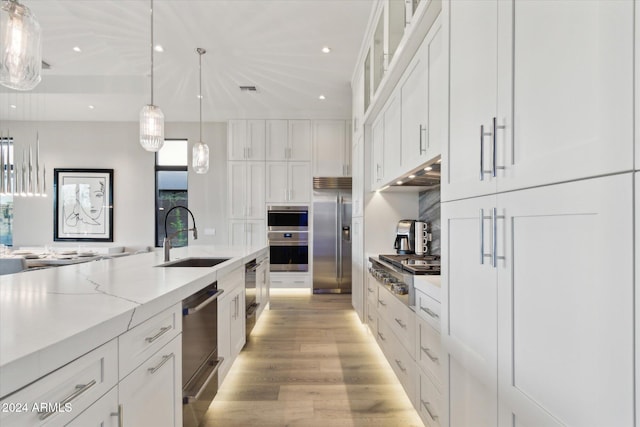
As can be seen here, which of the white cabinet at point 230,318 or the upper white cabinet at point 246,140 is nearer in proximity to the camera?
the white cabinet at point 230,318

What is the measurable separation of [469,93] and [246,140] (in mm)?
4809

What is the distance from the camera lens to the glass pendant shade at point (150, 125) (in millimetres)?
2574

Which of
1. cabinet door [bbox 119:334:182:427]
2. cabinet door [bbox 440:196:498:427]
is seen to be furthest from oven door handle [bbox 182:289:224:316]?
cabinet door [bbox 440:196:498:427]

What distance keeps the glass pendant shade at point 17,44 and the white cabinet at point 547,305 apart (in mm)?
2143

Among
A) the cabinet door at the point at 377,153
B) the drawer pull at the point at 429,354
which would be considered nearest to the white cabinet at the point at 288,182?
the cabinet door at the point at 377,153

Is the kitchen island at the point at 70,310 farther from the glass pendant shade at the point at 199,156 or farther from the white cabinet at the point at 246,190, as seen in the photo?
the white cabinet at the point at 246,190

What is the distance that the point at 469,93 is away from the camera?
114cm

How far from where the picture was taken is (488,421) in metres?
1.03

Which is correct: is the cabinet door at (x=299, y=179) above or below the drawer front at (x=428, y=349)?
above

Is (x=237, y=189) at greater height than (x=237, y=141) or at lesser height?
lesser

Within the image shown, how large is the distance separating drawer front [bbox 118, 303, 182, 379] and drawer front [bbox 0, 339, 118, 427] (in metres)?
0.04

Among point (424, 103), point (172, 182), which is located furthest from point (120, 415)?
point (172, 182)

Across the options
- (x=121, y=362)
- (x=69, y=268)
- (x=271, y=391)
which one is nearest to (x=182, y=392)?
(x=121, y=362)

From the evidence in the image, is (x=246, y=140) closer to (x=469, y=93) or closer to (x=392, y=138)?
(x=392, y=138)
